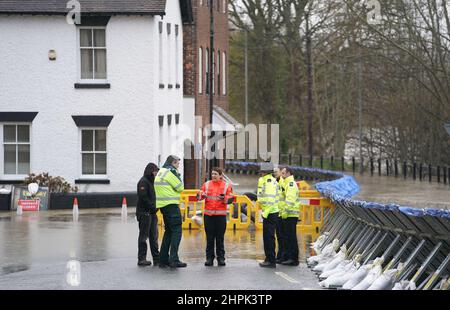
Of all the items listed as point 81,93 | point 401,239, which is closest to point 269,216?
point 401,239

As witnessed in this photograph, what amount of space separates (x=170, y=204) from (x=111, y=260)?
88.3 inches

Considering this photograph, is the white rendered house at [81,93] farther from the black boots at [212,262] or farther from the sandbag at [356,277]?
the sandbag at [356,277]

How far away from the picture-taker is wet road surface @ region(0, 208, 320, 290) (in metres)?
19.0

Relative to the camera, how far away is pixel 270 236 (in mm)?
20891

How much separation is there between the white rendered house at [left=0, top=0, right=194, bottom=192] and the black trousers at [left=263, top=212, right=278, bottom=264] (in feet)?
56.9

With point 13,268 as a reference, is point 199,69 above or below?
above

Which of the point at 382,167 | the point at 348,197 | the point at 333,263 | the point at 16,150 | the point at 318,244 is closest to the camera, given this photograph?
the point at 333,263

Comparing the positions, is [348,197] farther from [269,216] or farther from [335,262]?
[335,262]

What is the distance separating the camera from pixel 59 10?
37.7 meters

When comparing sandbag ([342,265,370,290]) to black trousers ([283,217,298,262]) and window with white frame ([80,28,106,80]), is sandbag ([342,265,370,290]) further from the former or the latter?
window with white frame ([80,28,106,80])

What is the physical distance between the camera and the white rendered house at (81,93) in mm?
38062
